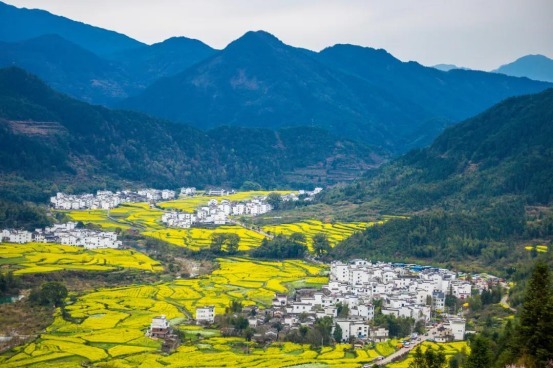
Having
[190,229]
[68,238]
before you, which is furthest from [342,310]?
[190,229]

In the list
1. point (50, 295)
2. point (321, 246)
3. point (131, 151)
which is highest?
point (131, 151)

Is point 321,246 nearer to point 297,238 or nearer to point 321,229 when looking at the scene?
point 297,238

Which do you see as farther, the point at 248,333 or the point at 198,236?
the point at 198,236

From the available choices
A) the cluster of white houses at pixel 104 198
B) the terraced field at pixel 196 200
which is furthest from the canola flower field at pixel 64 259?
the terraced field at pixel 196 200

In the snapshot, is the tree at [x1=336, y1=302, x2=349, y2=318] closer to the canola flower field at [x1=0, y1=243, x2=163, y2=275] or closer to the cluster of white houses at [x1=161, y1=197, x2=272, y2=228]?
the canola flower field at [x1=0, y1=243, x2=163, y2=275]

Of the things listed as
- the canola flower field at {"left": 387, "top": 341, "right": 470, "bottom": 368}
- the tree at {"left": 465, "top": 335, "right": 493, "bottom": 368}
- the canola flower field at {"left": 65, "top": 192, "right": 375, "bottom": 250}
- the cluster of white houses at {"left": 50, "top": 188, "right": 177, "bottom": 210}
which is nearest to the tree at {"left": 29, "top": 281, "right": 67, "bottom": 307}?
the canola flower field at {"left": 387, "top": 341, "right": 470, "bottom": 368}

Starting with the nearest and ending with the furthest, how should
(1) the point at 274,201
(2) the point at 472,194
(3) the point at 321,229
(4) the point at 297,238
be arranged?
(4) the point at 297,238, (3) the point at 321,229, (2) the point at 472,194, (1) the point at 274,201
